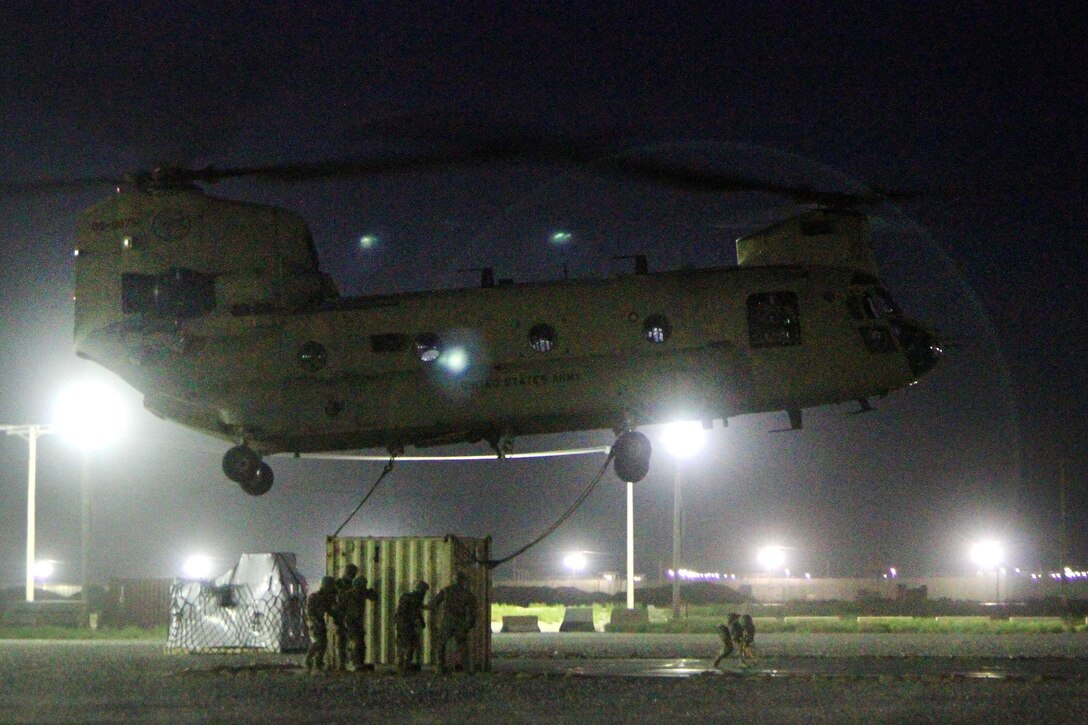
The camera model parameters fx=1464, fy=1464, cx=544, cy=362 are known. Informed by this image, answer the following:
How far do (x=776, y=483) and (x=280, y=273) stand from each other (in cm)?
12793

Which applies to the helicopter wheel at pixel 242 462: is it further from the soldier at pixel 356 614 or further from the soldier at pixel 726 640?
the soldier at pixel 726 640

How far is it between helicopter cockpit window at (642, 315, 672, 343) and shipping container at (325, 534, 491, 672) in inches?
161

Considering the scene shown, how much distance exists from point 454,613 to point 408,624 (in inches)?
27.1

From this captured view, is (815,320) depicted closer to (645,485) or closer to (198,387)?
(198,387)

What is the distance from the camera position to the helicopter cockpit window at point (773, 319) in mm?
23344

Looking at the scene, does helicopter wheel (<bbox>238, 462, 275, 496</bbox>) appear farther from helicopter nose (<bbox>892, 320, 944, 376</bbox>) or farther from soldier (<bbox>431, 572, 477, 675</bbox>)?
helicopter nose (<bbox>892, 320, 944, 376</bbox>)

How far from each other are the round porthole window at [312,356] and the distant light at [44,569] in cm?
10004

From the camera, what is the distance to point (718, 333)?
23.2m

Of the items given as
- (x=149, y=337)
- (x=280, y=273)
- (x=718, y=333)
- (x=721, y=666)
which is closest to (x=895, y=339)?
(x=718, y=333)

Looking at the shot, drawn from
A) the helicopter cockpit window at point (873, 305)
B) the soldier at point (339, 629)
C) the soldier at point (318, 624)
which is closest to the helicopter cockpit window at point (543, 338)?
the soldier at point (339, 629)

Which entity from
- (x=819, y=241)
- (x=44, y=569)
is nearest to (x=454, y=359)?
(x=819, y=241)

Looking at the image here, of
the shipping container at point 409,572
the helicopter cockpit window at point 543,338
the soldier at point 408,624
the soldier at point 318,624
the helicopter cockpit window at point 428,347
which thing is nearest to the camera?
the soldier at point 408,624

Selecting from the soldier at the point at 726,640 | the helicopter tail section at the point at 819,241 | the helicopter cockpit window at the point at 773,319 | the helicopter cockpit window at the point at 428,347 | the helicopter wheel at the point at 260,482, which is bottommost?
the soldier at the point at 726,640

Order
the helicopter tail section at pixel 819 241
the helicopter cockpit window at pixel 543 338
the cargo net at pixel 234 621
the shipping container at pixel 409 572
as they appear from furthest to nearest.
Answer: the cargo net at pixel 234 621
the helicopter tail section at pixel 819 241
the helicopter cockpit window at pixel 543 338
the shipping container at pixel 409 572
